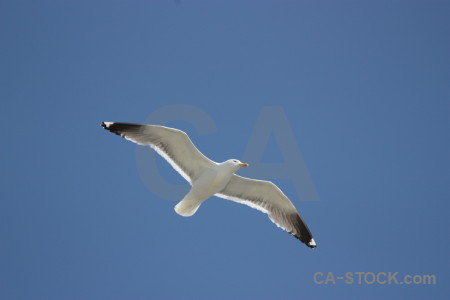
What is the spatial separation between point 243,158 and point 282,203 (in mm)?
1459

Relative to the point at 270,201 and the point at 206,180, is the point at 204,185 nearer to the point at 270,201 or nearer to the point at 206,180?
the point at 206,180

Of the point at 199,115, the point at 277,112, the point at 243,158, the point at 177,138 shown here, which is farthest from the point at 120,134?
the point at 277,112

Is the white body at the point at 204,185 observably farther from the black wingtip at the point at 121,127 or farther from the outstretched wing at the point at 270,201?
the black wingtip at the point at 121,127

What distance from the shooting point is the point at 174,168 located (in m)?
12.5

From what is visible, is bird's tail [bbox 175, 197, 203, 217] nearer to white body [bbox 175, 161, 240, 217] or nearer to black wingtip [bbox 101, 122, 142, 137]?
white body [bbox 175, 161, 240, 217]

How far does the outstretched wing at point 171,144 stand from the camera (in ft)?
39.8

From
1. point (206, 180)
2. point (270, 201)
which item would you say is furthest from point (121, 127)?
point (270, 201)

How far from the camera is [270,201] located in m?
13.0

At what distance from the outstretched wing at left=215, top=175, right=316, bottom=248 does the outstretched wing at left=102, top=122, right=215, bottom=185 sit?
0.67 meters

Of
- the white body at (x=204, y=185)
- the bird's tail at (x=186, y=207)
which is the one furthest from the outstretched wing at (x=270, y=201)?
the bird's tail at (x=186, y=207)

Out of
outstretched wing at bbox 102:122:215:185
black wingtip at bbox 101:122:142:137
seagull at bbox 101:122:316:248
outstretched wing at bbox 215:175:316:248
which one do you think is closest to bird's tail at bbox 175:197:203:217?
seagull at bbox 101:122:316:248

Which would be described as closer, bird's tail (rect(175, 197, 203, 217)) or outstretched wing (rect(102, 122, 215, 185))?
outstretched wing (rect(102, 122, 215, 185))

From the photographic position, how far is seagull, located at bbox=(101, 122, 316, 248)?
12172 millimetres

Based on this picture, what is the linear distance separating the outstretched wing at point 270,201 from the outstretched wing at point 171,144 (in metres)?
0.67
